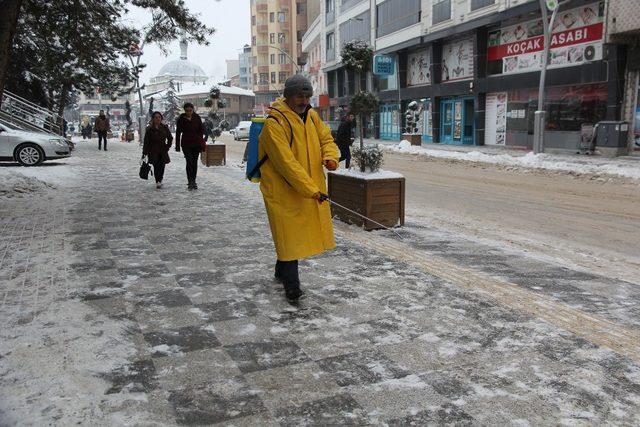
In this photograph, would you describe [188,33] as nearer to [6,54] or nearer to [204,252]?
[6,54]

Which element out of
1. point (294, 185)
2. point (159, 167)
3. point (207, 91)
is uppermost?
point (207, 91)

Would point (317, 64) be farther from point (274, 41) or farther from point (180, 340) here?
point (180, 340)

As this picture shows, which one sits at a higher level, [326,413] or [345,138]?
[345,138]

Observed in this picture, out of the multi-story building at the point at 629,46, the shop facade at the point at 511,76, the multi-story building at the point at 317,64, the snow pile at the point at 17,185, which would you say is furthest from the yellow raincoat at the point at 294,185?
the multi-story building at the point at 317,64

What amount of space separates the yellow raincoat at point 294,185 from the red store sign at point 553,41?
2085 cm

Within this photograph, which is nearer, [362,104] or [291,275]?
[291,275]

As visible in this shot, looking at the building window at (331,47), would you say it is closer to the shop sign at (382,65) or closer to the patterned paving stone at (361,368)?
the shop sign at (382,65)

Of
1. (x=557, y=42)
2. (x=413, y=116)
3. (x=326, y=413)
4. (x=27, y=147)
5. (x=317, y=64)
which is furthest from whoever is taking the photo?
(x=317, y=64)

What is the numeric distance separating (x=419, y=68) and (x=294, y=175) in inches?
1279

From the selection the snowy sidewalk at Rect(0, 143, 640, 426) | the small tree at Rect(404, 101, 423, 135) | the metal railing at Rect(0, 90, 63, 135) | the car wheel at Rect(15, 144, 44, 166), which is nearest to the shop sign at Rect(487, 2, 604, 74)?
the small tree at Rect(404, 101, 423, 135)

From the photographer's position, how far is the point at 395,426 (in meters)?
2.70

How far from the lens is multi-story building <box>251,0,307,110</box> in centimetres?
8562

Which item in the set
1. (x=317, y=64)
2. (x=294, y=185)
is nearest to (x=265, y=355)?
(x=294, y=185)

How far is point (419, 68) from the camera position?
34.8 meters
